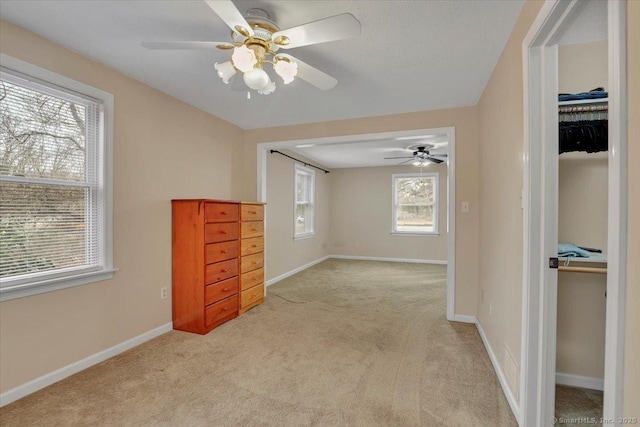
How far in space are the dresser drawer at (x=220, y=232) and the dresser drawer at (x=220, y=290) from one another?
0.46 m

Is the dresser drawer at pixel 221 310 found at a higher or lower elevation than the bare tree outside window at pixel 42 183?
lower

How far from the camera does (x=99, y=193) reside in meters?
2.38

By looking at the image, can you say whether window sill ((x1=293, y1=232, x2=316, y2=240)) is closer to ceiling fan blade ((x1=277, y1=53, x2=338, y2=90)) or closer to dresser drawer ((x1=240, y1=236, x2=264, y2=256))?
dresser drawer ((x1=240, y1=236, x2=264, y2=256))

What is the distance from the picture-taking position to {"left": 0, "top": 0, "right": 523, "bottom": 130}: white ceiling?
1722 millimetres

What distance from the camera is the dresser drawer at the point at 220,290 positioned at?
293cm

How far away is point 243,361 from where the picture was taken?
238 cm

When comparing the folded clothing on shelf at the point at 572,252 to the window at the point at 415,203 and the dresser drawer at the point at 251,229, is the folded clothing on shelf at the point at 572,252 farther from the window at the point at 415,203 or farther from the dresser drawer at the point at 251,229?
the window at the point at 415,203

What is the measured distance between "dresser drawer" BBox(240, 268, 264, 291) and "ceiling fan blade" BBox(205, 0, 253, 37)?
2.61 meters

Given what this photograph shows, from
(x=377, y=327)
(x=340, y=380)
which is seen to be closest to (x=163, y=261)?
(x=340, y=380)

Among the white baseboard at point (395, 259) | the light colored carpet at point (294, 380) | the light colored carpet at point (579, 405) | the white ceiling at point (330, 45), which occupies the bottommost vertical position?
the light colored carpet at point (294, 380)

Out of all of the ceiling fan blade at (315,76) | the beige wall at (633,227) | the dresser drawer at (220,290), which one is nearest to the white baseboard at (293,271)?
the dresser drawer at (220,290)

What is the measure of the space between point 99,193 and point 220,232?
1.09m

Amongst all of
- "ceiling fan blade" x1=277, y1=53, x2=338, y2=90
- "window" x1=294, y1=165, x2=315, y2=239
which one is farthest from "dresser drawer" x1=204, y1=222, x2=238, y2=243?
"window" x1=294, y1=165, x2=315, y2=239

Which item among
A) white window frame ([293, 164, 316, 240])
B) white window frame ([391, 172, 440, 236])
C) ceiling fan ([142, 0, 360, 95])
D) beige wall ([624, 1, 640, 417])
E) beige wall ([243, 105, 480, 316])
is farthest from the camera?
white window frame ([391, 172, 440, 236])
